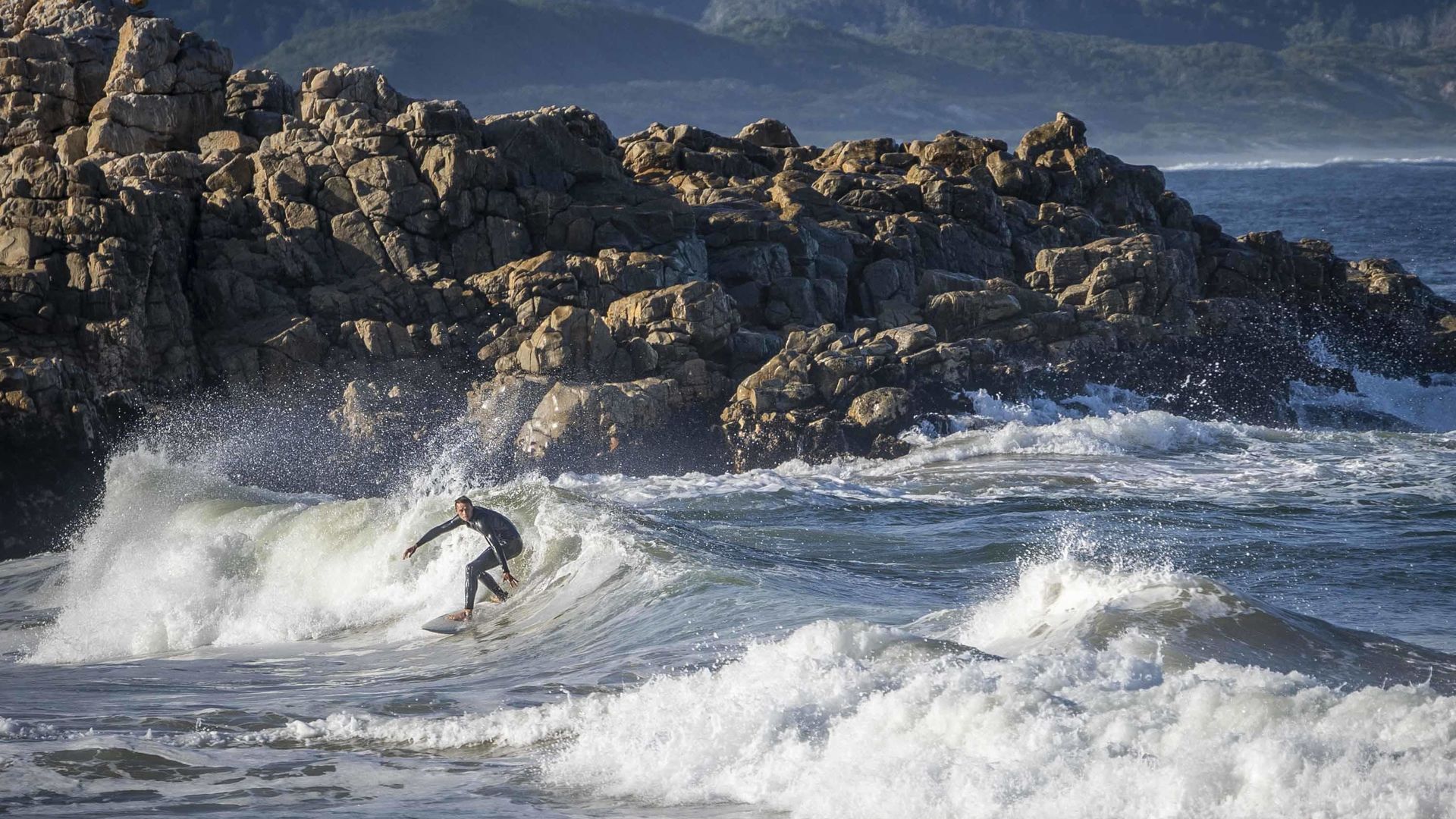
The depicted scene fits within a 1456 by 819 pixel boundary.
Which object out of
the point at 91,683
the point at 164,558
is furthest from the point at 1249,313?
the point at 91,683

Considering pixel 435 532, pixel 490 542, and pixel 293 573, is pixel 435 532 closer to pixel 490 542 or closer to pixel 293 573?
pixel 490 542

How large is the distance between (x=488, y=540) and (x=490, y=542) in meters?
0.05

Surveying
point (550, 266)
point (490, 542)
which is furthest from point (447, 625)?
point (550, 266)

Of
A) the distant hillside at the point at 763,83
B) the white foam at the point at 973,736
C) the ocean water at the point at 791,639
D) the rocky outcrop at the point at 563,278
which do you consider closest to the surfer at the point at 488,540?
the ocean water at the point at 791,639

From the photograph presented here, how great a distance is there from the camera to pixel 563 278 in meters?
25.4

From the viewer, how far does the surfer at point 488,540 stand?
15.9m

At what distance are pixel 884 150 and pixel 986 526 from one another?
17.1 meters

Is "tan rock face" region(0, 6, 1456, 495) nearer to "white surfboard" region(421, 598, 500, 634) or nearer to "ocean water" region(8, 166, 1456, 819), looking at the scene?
"ocean water" region(8, 166, 1456, 819)

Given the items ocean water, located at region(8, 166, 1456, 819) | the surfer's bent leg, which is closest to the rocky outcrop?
ocean water, located at region(8, 166, 1456, 819)

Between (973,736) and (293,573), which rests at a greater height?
(973,736)

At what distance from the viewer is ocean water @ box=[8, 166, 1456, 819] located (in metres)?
8.82

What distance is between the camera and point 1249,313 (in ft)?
97.8

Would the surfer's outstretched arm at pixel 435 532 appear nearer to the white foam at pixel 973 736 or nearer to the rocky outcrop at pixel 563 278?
the white foam at pixel 973 736

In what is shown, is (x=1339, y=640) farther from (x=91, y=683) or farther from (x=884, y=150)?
(x=884, y=150)
